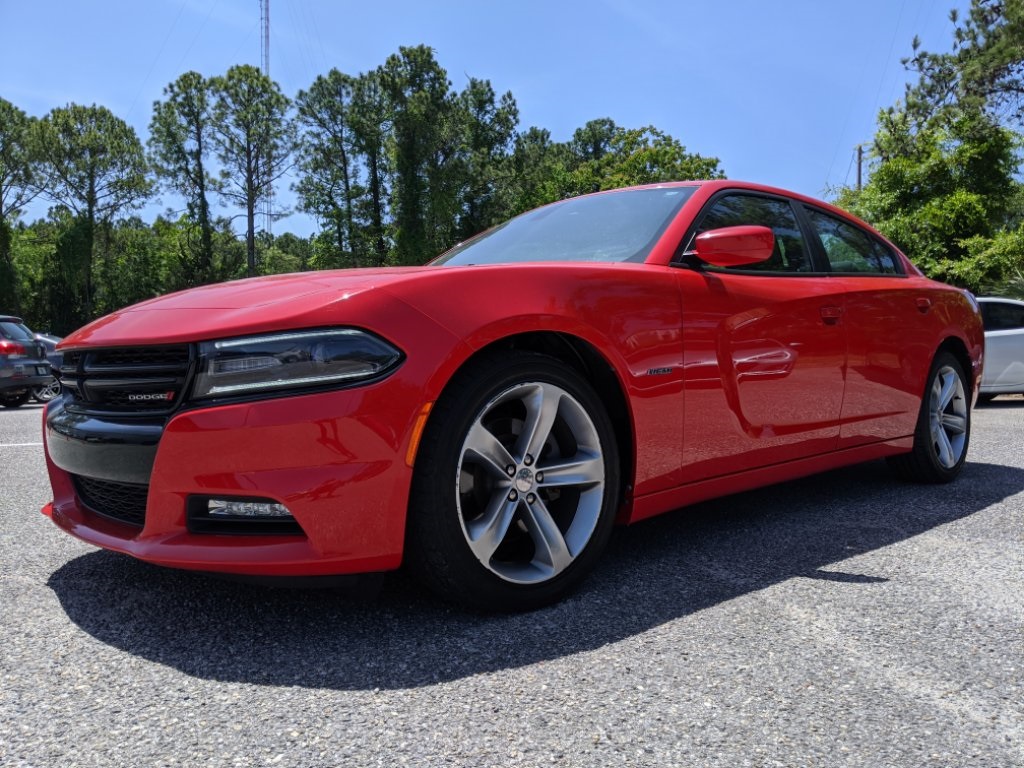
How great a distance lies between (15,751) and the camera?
1601 millimetres

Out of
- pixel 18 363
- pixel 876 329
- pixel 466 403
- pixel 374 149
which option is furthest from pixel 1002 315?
pixel 374 149

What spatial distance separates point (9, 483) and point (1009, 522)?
5072mm

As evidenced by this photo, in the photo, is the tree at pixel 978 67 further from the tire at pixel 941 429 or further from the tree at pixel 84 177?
the tree at pixel 84 177

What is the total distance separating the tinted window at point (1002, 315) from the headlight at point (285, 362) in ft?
34.8

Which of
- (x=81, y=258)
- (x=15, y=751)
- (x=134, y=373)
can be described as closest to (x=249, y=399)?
(x=134, y=373)

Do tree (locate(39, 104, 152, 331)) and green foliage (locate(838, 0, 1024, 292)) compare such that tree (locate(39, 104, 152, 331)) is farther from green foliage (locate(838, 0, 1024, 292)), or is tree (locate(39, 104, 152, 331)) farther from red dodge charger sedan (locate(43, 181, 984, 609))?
red dodge charger sedan (locate(43, 181, 984, 609))

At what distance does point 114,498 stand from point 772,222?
2.82 m

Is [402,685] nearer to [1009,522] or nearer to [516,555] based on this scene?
[516,555]

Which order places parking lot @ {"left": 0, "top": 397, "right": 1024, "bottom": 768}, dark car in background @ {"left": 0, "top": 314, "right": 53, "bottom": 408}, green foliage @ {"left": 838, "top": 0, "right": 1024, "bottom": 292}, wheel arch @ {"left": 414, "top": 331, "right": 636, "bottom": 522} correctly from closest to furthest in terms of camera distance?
parking lot @ {"left": 0, "top": 397, "right": 1024, "bottom": 768} → wheel arch @ {"left": 414, "top": 331, "right": 636, "bottom": 522} → dark car in background @ {"left": 0, "top": 314, "right": 53, "bottom": 408} → green foliage @ {"left": 838, "top": 0, "right": 1024, "bottom": 292}

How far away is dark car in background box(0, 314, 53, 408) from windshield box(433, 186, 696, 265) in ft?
34.6

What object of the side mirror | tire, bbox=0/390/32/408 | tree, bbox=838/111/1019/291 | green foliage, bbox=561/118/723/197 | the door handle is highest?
green foliage, bbox=561/118/723/197

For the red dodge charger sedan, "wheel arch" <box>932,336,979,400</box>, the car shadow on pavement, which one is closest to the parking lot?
the car shadow on pavement

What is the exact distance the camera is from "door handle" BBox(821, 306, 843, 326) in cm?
338

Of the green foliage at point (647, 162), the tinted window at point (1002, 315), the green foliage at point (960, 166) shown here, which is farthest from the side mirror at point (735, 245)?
the green foliage at point (647, 162)
